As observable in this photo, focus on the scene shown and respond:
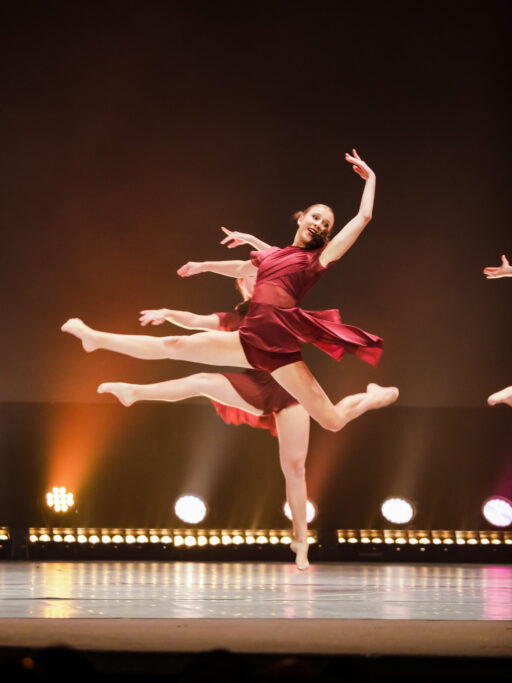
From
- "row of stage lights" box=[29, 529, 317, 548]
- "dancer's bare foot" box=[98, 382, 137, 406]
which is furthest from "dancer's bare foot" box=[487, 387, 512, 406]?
"row of stage lights" box=[29, 529, 317, 548]

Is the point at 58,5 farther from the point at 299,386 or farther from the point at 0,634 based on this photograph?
the point at 0,634

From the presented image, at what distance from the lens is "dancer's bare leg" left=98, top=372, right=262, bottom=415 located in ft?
12.2

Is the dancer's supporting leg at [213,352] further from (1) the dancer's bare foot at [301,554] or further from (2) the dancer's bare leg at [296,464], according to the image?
(1) the dancer's bare foot at [301,554]

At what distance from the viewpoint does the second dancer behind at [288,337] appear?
11.3 feet

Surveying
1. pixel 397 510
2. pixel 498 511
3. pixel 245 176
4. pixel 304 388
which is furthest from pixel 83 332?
pixel 498 511

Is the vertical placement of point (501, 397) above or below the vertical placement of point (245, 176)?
below

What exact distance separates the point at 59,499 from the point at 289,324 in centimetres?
256

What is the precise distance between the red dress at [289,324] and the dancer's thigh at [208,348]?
0.05m

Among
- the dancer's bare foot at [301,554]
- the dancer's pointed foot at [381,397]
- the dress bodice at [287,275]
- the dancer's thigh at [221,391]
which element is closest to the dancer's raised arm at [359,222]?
the dress bodice at [287,275]

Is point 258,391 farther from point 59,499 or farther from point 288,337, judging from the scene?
point 59,499

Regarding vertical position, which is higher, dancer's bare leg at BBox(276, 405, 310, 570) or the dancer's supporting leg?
the dancer's supporting leg

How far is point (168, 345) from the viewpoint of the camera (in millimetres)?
3430

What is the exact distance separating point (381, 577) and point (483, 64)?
11.0ft

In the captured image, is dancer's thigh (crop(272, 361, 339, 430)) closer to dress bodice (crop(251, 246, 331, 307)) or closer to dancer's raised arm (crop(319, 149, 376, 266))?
dress bodice (crop(251, 246, 331, 307))
